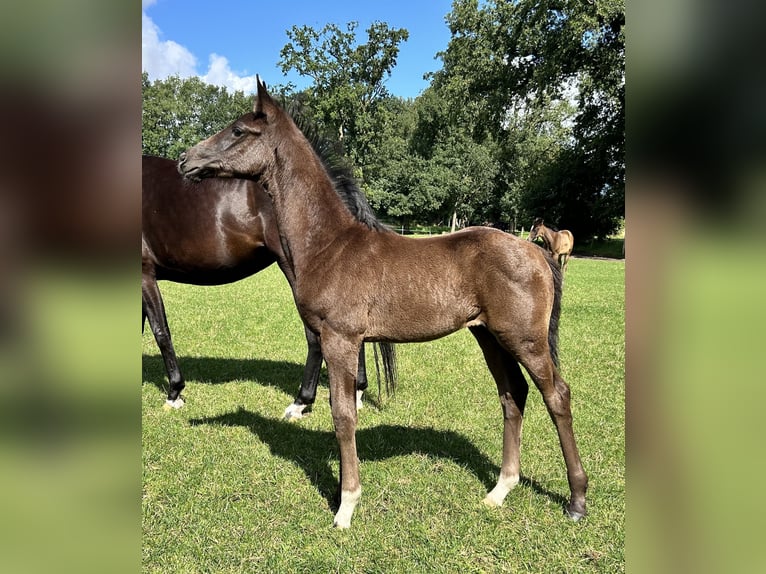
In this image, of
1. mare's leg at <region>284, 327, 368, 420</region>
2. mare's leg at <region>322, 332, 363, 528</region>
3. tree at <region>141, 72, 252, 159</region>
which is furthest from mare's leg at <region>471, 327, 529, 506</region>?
tree at <region>141, 72, 252, 159</region>

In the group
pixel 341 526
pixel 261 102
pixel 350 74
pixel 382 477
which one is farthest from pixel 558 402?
pixel 350 74

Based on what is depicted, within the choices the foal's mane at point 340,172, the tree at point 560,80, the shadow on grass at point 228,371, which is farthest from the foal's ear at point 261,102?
the tree at point 560,80

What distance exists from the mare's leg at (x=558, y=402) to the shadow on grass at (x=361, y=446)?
310mm

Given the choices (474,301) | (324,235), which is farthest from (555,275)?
(324,235)

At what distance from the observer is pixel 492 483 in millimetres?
3570

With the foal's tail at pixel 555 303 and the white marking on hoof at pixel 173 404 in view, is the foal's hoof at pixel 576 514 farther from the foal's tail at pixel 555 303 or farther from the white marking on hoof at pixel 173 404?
the white marking on hoof at pixel 173 404

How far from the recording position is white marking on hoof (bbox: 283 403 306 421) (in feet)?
16.0

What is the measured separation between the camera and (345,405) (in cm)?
299

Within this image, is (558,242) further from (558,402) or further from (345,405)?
(345,405)

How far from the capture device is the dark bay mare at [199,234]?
5094 mm

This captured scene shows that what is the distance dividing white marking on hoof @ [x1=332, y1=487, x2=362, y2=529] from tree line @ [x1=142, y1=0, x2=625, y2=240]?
7.18ft

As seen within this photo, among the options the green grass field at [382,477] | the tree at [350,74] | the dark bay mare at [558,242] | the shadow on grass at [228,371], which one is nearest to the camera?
the green grass field at [382,477]

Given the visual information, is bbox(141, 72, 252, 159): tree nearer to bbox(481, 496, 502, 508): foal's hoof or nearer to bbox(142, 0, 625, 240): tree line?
bbox(142, 0, 625, 240): tree line
